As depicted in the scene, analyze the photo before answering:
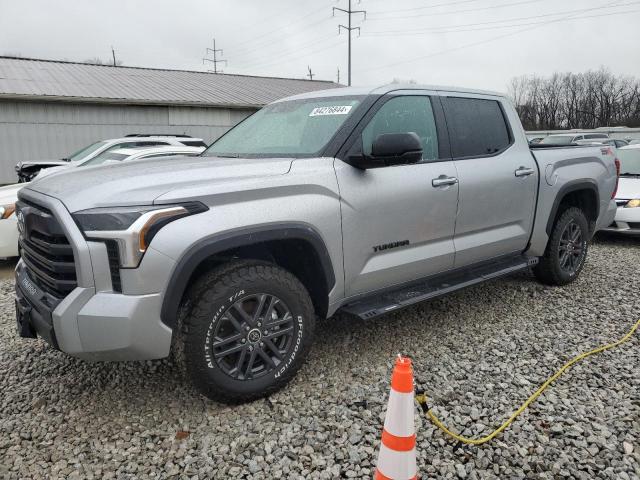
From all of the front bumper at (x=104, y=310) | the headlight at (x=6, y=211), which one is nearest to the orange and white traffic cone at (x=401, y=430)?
the front bumper at (x=104, y=310)

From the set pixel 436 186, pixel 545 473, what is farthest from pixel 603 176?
pixel 545 473

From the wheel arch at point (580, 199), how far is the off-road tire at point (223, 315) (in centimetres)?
289

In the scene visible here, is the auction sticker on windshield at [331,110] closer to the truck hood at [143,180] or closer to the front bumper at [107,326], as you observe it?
the truck hood at [143,180]

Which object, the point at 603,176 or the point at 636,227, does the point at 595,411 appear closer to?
the point at 603,176

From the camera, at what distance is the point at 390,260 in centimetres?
345

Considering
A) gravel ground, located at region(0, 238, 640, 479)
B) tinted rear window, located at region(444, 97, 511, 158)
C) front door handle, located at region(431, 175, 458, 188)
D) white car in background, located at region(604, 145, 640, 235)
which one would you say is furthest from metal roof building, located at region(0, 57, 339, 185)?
front door handle, located at region(431, 175, 458, 188)

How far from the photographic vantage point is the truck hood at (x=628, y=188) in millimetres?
7645

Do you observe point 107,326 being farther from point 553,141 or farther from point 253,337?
point 553,141

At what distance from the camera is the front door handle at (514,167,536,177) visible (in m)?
4.31

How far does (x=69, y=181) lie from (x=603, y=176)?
16.3 feet

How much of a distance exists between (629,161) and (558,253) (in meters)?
5.10

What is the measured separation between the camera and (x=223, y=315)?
2.75 m

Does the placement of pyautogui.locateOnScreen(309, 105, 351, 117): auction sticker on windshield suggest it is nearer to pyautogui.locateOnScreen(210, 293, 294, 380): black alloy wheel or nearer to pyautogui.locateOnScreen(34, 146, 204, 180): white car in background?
pyautogui.locateOnScreen(210, 293, 294, 380): black alloy wheel

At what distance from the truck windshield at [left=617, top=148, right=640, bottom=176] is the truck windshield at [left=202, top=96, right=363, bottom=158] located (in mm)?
6943
